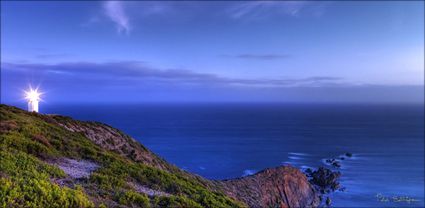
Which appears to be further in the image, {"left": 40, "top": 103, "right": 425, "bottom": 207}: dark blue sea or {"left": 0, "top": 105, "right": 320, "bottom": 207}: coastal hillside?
{"left": 40, "top": 103, "right": 425, "bottom": 207}: dark blue sea

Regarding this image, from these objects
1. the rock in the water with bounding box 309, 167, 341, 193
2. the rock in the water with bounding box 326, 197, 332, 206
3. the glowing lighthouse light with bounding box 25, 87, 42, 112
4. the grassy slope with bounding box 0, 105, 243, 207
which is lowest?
the rock in the water with bounding box 326, 197, 332, 206

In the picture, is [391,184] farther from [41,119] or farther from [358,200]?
[41,119]

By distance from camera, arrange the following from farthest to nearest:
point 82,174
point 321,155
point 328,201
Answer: point 321,155 → point 328,201 → point 82,174

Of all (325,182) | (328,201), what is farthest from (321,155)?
(328,201)

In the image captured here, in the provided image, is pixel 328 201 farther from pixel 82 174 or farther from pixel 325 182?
pixel 82 174

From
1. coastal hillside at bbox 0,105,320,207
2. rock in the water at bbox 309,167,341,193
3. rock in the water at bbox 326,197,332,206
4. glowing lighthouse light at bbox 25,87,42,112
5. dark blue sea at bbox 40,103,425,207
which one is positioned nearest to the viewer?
coastal hillside at bbox 0,105,320,207

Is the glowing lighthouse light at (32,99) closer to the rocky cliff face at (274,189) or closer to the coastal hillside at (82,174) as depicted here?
the coastal hillside at (82,174)

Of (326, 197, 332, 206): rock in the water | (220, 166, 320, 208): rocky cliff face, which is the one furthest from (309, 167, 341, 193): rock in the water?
(220, 166, 320, 208): rocky cliff face

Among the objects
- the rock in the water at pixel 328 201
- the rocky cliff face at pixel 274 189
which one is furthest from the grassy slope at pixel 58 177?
the rock in the water at pixel 328 201

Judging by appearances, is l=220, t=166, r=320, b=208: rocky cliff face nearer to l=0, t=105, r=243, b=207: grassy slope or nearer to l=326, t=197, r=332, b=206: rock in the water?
l=326, t=197, r=332, b=206: rock in the water

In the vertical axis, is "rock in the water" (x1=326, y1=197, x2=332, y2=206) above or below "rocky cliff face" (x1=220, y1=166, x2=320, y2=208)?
below
